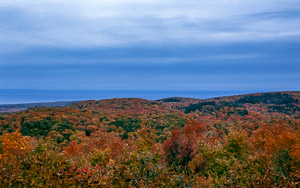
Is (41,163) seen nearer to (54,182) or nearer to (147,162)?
(54,182)

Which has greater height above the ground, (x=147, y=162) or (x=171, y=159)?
(x=147, y=162)

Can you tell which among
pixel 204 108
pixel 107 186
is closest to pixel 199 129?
pixel 107 186

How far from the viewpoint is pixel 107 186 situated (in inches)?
525

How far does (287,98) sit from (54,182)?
193 meters

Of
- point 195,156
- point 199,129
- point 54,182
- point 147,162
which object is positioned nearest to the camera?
point 54,182

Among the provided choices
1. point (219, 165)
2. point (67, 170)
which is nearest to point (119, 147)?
point (219, 165)

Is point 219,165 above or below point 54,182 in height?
below

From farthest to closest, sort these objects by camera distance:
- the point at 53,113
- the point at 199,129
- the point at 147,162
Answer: the point at 53,113
the point at 199,129
the point at 147,162

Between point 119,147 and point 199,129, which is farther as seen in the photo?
point 199,129

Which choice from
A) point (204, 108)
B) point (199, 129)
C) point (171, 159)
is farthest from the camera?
point (204, 108)

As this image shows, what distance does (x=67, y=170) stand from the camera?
14172 mm

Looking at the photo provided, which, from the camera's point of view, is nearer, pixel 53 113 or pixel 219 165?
pixel 219 165

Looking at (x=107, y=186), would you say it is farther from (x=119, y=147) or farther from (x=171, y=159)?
(x=119, y=147)

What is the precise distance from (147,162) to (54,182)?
765 cm
